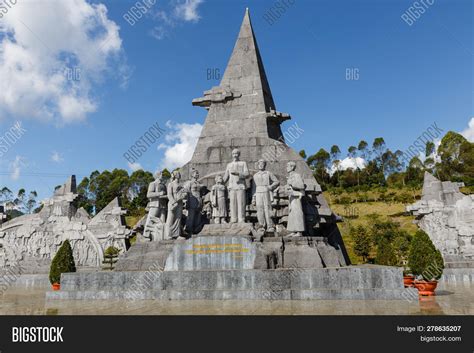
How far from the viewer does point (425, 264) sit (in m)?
9.81

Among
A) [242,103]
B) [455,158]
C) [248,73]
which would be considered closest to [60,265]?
[242,103]

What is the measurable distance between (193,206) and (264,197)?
2.34 m

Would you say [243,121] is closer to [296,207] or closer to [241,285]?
[296,207]

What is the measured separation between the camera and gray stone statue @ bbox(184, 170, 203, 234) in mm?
11969

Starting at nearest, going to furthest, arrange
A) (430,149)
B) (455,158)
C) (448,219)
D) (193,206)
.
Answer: (193,206) → (448,219) → (455,158) → (430,149)

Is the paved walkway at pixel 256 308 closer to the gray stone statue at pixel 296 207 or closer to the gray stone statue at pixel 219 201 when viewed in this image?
the gray stone statue at pixel 296 207

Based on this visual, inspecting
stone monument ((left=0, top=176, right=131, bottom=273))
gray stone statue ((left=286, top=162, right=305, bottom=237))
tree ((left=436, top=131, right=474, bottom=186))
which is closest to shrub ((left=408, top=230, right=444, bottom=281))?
gray stone statue ((left=286, top=162, right=305, bottom=237))

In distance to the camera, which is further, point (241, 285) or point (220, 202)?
point (220, 202)

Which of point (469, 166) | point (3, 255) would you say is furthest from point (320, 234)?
point (469, 166)

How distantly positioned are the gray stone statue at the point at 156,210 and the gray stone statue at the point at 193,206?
0.74 m

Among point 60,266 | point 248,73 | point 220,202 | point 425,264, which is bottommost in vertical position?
point 425,264
